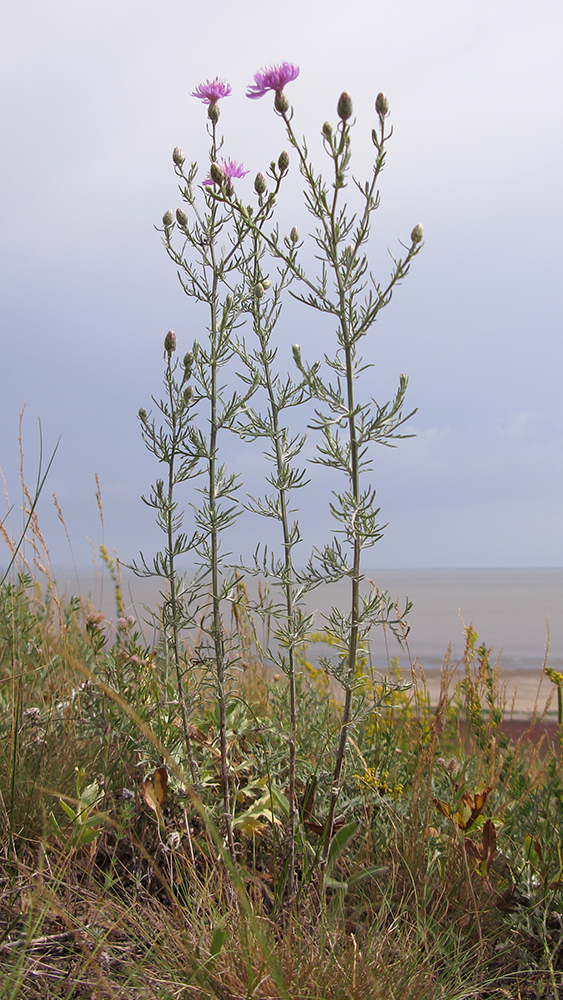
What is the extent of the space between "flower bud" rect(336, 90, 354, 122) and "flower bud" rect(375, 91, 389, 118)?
0.29ft

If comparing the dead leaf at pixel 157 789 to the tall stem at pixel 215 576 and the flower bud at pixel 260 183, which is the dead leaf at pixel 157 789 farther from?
the flower bud at pixel 260 183

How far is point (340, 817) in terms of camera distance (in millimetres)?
2299

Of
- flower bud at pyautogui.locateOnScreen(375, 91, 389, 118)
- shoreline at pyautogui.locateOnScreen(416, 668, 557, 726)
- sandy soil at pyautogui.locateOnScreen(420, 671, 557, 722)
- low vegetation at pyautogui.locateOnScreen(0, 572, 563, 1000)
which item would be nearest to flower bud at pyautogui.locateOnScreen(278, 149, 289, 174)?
flower bud at pyautogui.locateOnScreen(375, 91, 389, 118)

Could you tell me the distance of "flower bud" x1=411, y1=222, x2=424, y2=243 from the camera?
1.84 meters

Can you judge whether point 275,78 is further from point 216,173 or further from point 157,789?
point 157,789

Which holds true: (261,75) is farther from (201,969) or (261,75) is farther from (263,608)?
(201,969)

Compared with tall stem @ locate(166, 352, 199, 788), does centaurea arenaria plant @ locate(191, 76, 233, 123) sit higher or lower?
higher

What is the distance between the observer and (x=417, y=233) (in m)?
1.85

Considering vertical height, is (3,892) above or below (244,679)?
below

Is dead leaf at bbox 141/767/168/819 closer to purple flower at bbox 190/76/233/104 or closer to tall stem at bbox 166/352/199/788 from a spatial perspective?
tall stem at bbox 166/352/199/788

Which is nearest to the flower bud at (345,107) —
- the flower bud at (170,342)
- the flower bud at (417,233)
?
the flower bud at (417,233)

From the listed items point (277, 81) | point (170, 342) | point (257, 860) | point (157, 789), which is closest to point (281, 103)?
point (277, 81)

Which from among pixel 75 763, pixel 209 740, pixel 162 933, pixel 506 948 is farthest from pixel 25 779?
pixel 506 948

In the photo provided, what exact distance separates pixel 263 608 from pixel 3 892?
112 centimetres
